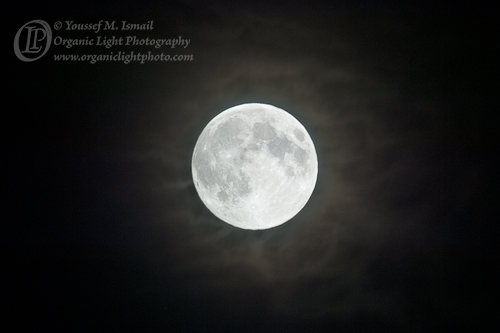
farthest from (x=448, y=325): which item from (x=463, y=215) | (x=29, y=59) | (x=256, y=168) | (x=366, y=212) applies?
(x=29, y=59)

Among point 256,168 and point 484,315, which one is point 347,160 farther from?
point 484,315

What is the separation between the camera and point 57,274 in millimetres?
1677

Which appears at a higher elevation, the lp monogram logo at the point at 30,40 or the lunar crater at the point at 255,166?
the lp monogram logo at the point at 30,40

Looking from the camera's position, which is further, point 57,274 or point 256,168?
point 57,274

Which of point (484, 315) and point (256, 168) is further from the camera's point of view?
point (484, 315)

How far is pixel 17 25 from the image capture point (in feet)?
5.40

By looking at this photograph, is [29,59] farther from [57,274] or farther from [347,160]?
[347,160]

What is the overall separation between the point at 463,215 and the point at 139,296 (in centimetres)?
179

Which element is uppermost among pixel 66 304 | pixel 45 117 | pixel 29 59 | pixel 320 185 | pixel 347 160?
pixel 29 59

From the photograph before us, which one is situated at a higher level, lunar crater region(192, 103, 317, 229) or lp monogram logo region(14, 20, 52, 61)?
lp monogram logo region(14, 20, 52, 61)

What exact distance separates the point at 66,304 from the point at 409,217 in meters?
1.89

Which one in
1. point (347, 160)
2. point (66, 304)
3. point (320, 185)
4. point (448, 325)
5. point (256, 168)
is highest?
point (347, 160)

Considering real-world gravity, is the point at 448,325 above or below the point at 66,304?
below

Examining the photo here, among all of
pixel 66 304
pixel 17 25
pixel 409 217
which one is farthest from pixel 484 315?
pixel 17 25
